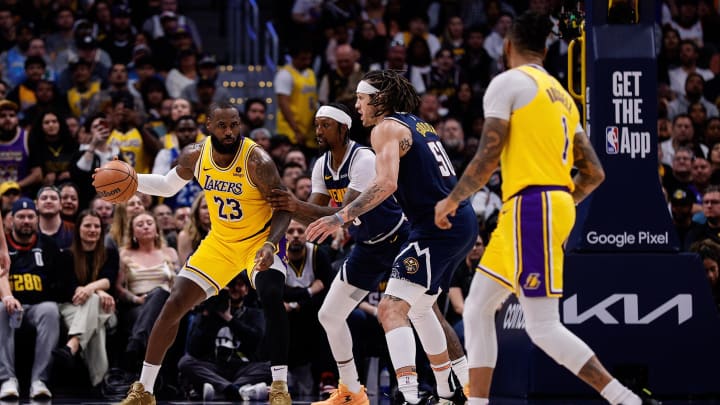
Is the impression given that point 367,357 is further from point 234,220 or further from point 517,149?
point 517,149

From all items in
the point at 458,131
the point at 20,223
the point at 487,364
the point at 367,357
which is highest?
the point at 458,131

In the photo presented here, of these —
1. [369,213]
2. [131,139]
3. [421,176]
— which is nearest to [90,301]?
[131,139]

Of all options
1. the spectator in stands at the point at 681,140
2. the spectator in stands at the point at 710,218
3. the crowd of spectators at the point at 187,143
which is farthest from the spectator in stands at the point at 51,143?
the spectator in stands at the point at 681,140

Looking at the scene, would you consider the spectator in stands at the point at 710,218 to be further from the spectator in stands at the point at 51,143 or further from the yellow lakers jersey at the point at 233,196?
the spectator in stands at the point at 51,143

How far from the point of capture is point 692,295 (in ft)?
27.6

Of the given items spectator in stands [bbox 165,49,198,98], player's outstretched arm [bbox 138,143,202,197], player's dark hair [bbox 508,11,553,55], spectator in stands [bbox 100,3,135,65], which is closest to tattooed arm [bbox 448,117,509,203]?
player's dark hair [bbox 508,11,553,55]

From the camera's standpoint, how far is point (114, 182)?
7688 millimetres

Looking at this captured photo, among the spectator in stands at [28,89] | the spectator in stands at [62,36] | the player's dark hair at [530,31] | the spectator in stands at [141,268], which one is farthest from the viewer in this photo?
the spectator in stands at [62,36]

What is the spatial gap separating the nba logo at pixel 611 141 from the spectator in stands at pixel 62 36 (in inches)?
341

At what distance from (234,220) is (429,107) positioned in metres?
5.99

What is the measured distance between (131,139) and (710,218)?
631cm

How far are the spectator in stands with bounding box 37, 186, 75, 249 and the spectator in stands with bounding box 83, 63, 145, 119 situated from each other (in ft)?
7.53

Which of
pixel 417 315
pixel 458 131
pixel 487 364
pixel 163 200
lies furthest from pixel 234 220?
pixel 458 131

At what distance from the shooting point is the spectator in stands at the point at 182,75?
1400cm
